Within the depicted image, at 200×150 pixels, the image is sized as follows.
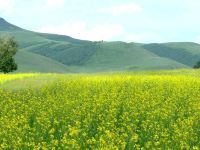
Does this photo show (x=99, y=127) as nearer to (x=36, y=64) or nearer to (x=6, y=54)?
(x=6, y=54)

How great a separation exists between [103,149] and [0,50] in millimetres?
71773

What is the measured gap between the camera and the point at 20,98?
23922 millimetres

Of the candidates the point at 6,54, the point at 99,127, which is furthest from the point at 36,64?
the point at 99,127

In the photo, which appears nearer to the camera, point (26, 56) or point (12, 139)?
point (12, 139)

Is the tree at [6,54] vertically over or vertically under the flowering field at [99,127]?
over

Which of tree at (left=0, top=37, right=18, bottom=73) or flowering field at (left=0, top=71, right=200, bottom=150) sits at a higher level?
tree at (left=0, top=37, right=18, bottom=73)

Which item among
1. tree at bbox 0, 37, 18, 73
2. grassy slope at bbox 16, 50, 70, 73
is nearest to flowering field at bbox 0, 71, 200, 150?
tree at bbox 0, 37, 18, 73

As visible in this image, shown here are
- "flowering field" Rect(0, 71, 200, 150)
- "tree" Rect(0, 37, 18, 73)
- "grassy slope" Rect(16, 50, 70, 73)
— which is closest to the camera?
"flowering field" Rect(0, 71, 200, 150)

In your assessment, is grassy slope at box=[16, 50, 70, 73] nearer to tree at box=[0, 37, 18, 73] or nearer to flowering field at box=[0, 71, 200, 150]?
tree at box=[0, 37, 18, 73]

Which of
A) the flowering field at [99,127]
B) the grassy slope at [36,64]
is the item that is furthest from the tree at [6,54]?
the grassy slope at [36,64]

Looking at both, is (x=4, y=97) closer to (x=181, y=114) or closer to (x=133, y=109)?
(x=133, y=109)

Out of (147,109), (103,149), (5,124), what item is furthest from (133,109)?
(103,149)

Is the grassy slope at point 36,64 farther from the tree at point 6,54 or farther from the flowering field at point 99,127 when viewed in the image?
the flowering field at point 99,127

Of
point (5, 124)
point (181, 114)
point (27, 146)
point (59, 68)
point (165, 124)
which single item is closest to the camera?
point (27, 146)
